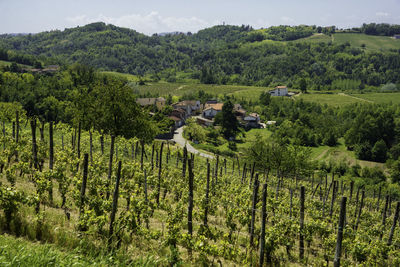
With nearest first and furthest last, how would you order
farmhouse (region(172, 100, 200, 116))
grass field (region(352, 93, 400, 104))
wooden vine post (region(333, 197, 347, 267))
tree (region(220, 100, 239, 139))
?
wooden vine post (region(333, 197, 347, 267)), tree (region(220, 100, 239, 139)), farmhouse (region(172, 100, 200, 116)), grass field (region(352, 93, 400, 104))

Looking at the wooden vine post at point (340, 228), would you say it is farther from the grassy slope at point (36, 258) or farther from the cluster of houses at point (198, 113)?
the cluster of houses at point (198, 113)

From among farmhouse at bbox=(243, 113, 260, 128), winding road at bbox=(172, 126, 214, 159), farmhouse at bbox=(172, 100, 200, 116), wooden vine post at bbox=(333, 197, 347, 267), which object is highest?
wooden vine post at bbox=(333, 197, 347, 267)

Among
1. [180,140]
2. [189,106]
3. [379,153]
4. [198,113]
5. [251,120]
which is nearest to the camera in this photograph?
[180,140]

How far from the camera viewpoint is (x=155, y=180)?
1545 cm

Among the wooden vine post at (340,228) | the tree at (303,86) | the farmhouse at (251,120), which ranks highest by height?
the tree at (303,86)

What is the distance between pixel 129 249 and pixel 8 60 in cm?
13019

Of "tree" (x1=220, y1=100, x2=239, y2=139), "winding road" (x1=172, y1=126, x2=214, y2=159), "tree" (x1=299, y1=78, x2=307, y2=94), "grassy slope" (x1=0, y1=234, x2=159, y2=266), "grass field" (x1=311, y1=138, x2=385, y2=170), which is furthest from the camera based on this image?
"tree" (x1=299, y1=78, x2=307, y2=94)

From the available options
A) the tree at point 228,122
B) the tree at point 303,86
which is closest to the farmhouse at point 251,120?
the tree at point 228,122

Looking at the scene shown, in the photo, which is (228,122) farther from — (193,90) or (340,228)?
(340,228)

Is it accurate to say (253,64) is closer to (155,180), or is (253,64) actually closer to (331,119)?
(331,119)

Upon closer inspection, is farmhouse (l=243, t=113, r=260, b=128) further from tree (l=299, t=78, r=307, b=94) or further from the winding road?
tree (l=299, t=78, r=307, b=94)

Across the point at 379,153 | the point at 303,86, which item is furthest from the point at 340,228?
the point at 303,86

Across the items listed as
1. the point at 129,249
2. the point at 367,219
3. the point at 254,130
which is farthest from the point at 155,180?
the point at 254,130

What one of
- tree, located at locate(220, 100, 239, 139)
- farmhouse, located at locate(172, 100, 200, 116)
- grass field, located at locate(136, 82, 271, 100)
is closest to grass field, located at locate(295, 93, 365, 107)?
grass field, located at locate(136, 82, 271, 100)
